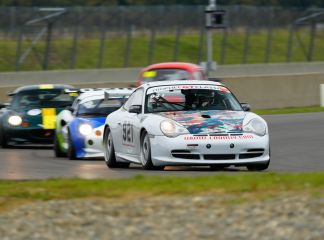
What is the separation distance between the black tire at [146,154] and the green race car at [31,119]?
7.64 meters

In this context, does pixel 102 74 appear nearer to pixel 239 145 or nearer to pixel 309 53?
pixel 309 53

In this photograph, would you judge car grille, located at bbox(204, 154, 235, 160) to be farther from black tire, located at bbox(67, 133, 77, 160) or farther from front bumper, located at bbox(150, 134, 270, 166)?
black tire, located at bbox(67, 133, 77, 160)

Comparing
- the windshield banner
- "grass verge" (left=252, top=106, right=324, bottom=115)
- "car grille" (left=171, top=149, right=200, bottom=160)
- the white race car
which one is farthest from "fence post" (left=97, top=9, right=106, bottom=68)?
"car grille" (left=171, top=149, right=200, bottom=160)

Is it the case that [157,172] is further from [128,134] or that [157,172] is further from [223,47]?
[223,47]

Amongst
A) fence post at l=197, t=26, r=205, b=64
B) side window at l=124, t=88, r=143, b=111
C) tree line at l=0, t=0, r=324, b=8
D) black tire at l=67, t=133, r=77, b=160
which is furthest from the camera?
tree line at l=0, t=0, r=324, b=8

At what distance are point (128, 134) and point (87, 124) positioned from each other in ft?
10.4

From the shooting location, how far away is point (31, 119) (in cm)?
2409

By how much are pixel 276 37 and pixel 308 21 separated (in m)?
1.87

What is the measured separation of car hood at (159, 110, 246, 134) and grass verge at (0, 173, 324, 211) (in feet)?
8.41

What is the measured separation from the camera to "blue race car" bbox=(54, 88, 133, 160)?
20031mm

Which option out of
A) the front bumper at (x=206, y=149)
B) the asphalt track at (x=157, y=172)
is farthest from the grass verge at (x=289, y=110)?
the front bumper at (x=206, y=149)

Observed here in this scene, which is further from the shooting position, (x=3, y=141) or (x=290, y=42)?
(x=290, y=42)

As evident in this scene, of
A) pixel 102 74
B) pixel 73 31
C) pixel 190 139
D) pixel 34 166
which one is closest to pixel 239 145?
pixel 190 139

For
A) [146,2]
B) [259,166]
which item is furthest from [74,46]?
[146,2]
